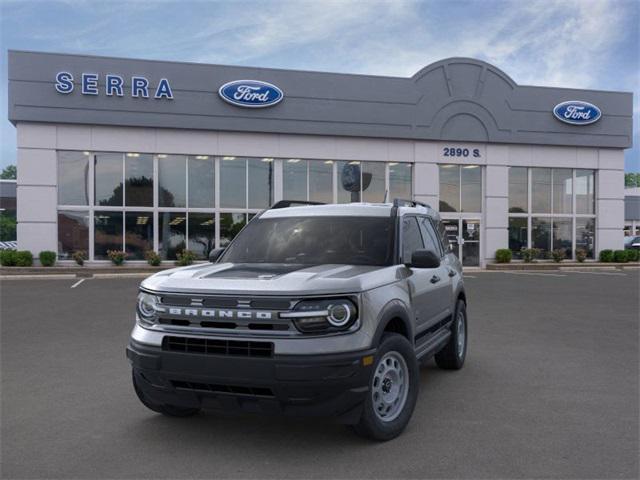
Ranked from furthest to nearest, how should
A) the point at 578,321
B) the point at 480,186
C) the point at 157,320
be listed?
1. the point at 480,186
2. the point at 578,321
3. the point at 157,320

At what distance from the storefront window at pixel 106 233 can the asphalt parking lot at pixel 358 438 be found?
49.4ft

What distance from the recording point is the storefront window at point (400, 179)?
2627 centimetres

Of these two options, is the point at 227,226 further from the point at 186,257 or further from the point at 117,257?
the point at 117,257

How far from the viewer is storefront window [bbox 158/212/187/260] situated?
23.8 metres

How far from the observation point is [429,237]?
6.40 meters

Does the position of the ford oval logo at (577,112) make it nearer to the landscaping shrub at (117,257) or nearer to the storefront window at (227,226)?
the storefront window at (227,226)

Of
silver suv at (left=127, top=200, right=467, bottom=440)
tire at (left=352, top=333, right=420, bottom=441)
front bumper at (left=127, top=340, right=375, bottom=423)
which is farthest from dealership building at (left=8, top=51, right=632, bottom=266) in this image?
front bumper at (left=127, top=340, right=375, bottom=423)

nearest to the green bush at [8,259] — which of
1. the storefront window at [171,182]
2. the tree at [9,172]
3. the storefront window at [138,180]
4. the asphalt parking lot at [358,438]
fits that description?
the storefront window at [138,180]

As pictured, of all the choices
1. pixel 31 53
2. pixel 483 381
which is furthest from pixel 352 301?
pixel 31 53

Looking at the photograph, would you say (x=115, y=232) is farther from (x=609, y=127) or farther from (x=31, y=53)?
(x=609, y=127)

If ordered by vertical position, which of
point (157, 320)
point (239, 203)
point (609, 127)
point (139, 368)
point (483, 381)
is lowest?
point (483, 381)

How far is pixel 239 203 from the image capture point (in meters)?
24.6

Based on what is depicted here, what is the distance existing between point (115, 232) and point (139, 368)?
67.0ft

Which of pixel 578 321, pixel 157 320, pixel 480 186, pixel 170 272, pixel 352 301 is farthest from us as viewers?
pixel 480 186
